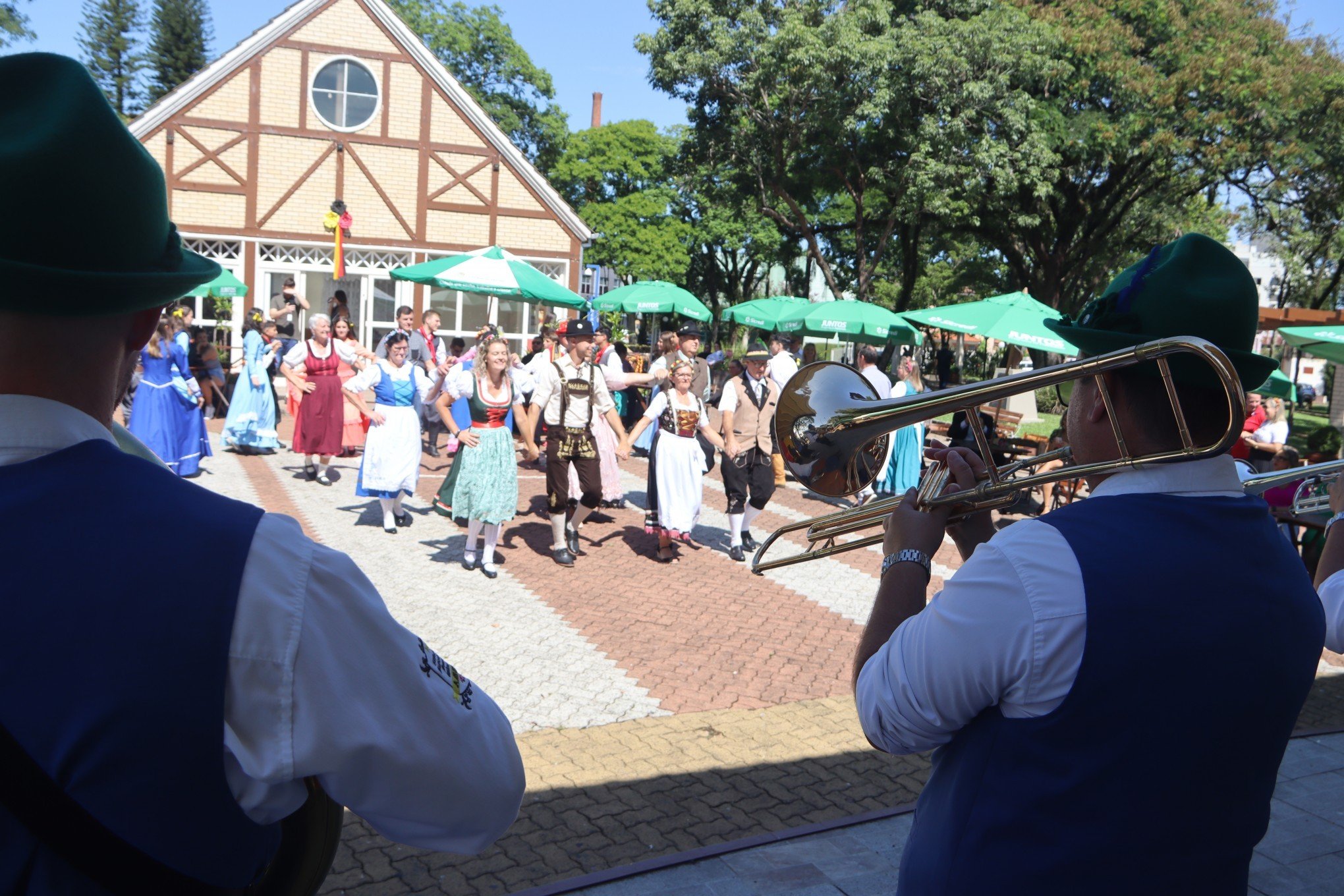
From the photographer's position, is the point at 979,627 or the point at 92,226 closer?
the point at 92,226

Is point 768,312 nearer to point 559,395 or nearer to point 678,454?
point 678,454

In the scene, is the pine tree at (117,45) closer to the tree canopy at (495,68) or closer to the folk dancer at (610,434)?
the tree canopy at (495,68)

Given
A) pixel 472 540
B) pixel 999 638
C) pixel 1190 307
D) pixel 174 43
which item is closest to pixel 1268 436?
pixel 472 540

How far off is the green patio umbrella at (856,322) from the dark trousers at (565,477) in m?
9.48

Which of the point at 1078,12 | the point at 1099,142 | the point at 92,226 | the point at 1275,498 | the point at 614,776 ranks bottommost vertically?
the point at 614,776

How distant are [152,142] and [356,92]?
4540 millimetres

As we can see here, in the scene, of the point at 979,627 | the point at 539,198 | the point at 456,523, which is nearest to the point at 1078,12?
the point at 539,198

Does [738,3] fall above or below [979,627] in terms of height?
above

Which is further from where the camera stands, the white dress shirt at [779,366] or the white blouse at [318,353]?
the white blouse at [318,353]

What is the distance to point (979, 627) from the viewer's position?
5.27 feet

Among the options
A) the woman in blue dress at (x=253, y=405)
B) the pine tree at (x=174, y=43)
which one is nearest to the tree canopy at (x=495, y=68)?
the pine tree at (x=174, y=43)

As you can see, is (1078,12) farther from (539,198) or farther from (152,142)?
(152,142)

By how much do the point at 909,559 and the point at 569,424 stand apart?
282 inches

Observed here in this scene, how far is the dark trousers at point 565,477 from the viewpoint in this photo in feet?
29.2
